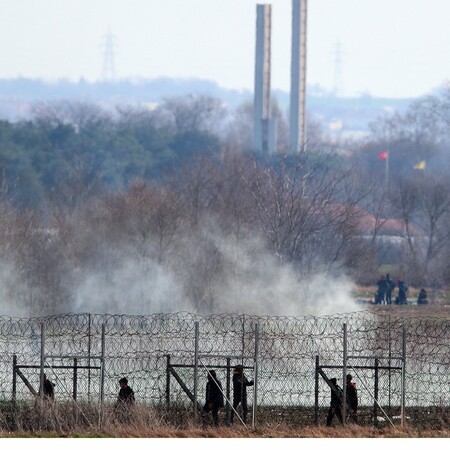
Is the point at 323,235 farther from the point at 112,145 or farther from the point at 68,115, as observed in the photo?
the point at 68,115

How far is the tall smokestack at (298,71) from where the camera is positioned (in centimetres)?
8350

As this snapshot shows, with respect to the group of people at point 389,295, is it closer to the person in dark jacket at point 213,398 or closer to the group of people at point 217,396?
the group of people at point 217,396

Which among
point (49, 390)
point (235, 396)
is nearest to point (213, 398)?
point (235, 396)

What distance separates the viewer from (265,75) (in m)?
80.9

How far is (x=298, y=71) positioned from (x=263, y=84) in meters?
3.97

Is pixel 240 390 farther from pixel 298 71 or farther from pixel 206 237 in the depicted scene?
pixel 298 71

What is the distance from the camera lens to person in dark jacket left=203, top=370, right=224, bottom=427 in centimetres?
1980

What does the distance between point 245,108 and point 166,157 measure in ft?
200

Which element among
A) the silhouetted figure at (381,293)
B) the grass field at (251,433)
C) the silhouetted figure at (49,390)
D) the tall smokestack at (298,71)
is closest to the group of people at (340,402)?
the grass field at (251,433)

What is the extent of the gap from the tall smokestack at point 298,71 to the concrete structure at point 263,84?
5.09ft

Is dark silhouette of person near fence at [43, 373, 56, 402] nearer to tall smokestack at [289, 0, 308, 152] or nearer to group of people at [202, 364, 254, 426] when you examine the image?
group of people at [202, 364, 254, 426]

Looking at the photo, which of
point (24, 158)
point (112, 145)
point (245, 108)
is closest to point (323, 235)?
point (24, 158)

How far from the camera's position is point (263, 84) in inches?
3194

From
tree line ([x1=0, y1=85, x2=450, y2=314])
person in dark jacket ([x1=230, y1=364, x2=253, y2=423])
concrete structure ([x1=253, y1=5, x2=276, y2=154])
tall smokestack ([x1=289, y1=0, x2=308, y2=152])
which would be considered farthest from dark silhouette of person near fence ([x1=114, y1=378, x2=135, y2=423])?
A: tall smokestack ([x1=289, y1=0, x2=308, y2=152])
